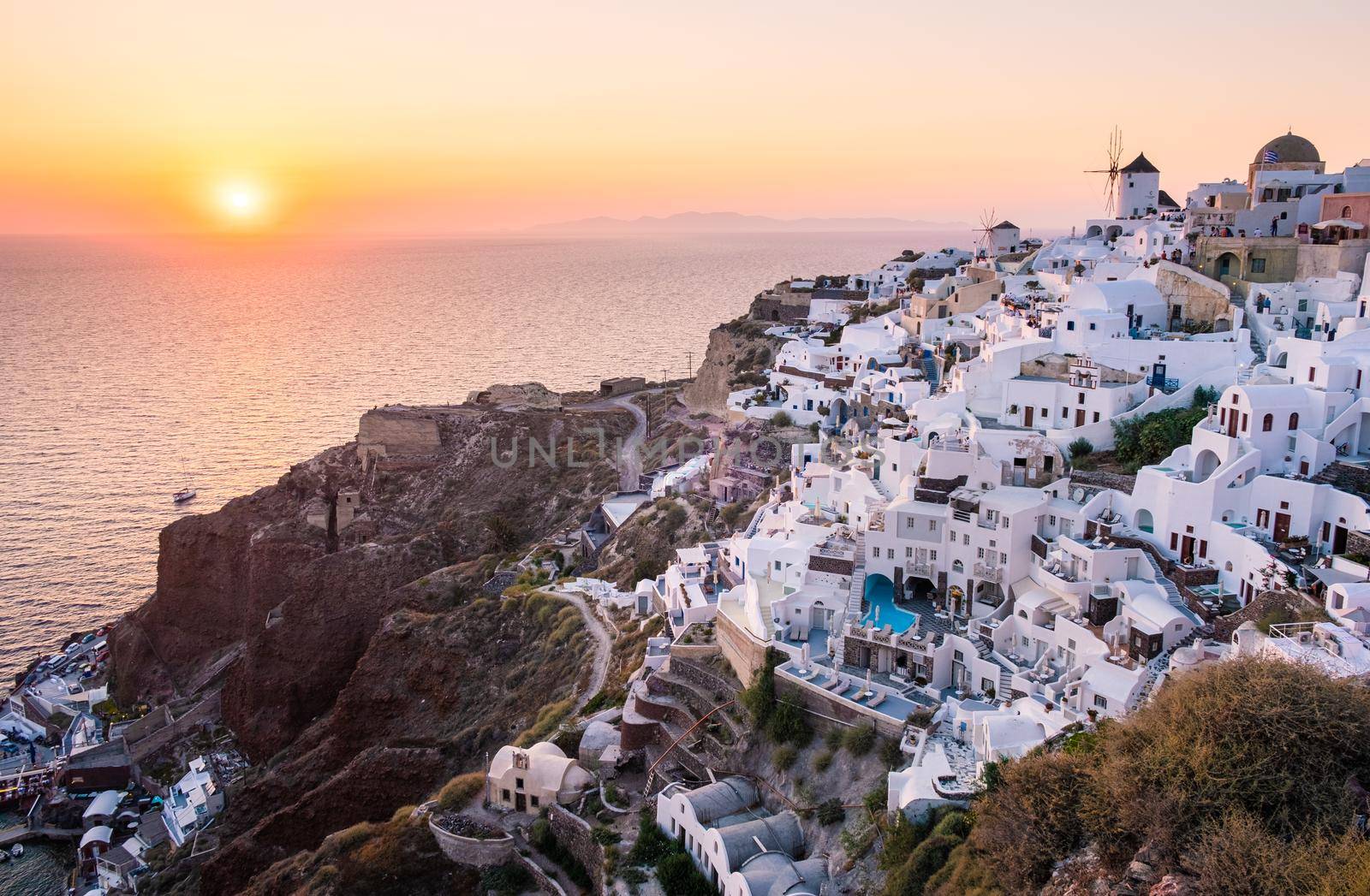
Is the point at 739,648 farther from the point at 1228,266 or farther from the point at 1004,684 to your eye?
the point at 1228,266

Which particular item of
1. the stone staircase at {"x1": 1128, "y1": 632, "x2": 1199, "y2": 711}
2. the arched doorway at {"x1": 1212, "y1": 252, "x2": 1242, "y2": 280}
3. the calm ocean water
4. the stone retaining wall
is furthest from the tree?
the stone staircase at {"x1": 1128, "y1": 632, "x2": 1199, "y2": 711}

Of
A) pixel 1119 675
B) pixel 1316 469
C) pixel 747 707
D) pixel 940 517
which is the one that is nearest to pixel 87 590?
pixel 747 707

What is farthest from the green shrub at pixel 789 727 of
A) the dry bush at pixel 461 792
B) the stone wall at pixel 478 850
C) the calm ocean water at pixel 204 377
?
the calm ocean water at pixel 204 377

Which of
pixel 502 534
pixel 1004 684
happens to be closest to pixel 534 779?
pixel 1004 684

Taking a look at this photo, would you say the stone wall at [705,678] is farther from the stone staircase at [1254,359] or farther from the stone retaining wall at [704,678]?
the stone staircase at [1254,359]

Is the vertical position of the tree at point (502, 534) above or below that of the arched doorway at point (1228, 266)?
below
